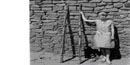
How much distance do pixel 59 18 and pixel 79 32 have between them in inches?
23.5

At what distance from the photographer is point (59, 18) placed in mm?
7969

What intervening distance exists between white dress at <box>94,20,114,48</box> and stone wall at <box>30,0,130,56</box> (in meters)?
0.36

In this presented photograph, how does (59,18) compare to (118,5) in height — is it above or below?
below

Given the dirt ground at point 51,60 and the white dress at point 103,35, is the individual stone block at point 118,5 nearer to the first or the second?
the white dress at point 103,35

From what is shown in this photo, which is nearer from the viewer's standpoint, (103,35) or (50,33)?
(103,35)

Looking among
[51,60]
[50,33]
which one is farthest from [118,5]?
[51,60]

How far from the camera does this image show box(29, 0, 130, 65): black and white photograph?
7.71m

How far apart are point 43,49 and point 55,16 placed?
2.85ft

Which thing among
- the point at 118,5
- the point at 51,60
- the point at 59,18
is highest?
the point at 118,5

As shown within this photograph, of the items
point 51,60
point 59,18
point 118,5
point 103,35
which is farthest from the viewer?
point 59,18

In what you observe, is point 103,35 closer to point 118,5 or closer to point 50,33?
point 118,5

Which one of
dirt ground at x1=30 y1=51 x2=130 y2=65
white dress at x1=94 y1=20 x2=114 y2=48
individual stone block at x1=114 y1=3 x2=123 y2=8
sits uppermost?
individual stone block at x1=114 y1=3 x2=123 y2=8

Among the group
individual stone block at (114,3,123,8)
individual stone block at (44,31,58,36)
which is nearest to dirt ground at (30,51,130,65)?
individual stone block at (44,31,58,36)

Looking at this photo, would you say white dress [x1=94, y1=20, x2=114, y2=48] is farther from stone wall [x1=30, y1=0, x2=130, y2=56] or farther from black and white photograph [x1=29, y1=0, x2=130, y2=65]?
stone wall [x1=30, y1=0, x2=130, y2=56]
